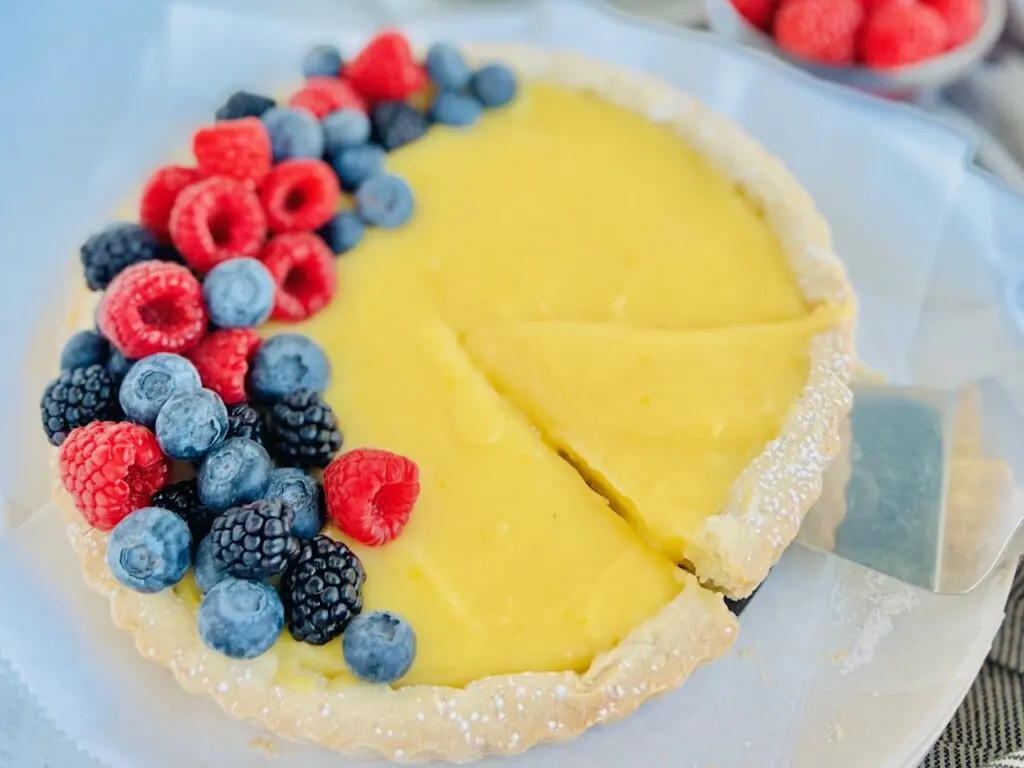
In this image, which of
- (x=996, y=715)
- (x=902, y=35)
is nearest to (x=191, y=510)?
(x=996, y=715)

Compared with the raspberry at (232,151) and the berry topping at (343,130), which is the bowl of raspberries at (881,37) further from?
the raspberry at (232,151)

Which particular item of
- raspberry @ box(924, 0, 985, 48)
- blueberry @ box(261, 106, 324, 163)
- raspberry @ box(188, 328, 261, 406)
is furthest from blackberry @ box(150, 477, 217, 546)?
raspberry @ box(924, 0, 985, 48)

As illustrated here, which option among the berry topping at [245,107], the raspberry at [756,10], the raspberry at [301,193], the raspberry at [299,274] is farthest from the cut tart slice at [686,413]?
the raspberry at [756,10]

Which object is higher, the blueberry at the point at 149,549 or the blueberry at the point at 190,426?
the blueberry at the point at 190,426

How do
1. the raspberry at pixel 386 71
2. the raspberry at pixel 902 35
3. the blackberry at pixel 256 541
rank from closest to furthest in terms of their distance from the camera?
the blackberry at pixel 256 541 < the raspberry at pixel 386 71 < the raspberry at pixel 902 35

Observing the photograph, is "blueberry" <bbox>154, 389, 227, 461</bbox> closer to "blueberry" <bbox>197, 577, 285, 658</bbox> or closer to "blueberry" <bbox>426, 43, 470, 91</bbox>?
"blueberry" <bbox>197, 577, 285, 658</bbox>

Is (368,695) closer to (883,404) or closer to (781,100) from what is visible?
(883,404)

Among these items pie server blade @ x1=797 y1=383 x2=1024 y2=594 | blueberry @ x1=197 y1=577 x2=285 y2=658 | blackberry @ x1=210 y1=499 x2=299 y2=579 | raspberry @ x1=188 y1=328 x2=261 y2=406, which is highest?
raspberry @ x1=188 y1=328 x2=261 y2=406
